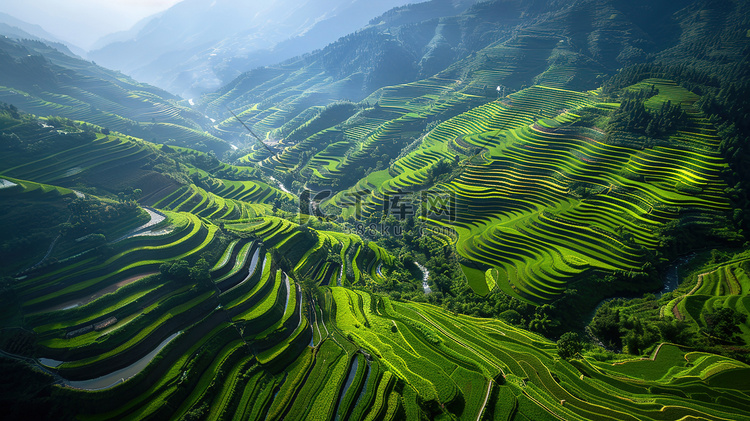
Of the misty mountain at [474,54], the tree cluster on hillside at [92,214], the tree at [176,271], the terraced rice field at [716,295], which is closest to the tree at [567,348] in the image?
the terraced rice field at [716,295]

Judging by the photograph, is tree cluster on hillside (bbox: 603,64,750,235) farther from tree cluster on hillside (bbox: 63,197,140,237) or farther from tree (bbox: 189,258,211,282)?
tree cluster on hillside (bbox: 63,197,140,237)

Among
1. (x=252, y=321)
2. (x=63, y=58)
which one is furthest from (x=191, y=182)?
(x=63, y=58)

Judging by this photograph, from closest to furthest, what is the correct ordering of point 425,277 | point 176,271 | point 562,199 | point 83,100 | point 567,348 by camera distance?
1. point 567,348
2. point 176,271
3. point 562,199
4. point 425,277
5. point 83,100

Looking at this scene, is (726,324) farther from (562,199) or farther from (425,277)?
(425,277)

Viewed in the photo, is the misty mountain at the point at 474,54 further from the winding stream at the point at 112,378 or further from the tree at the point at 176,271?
the winding stream at the point at 112,378

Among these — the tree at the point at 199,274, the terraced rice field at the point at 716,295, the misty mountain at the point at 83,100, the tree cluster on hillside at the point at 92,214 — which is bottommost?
the terraced rice field at the point at 716,295

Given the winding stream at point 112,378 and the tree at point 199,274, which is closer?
the winding stream at point 112,378

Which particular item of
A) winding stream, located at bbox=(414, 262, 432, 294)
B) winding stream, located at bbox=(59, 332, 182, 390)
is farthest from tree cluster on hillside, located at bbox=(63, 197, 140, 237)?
winding stream, located at bbox=(414, 262, 432, 294)

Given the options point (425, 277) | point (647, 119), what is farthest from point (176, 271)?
point (647, 119)

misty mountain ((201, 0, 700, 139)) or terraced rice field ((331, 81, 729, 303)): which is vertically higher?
misty mountain ((201, 0, 700, 139))

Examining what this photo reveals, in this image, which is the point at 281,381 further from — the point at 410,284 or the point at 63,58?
the point at 63,58

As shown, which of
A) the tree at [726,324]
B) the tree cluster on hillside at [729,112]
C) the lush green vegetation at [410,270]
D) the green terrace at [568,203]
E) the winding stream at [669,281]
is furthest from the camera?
the tree cluster on hillside at [729,112]
